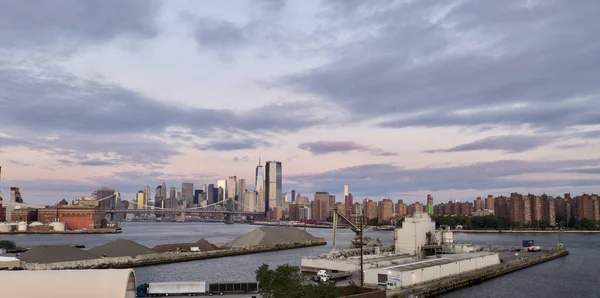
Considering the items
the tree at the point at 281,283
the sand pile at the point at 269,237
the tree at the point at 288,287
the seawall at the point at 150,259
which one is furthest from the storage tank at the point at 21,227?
the tree at the point at 281,283

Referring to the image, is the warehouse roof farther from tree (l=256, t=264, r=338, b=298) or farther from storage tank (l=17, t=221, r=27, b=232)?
storage tank (l=17, t=221, r=27, b=232)

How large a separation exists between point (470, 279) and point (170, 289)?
2474 cm

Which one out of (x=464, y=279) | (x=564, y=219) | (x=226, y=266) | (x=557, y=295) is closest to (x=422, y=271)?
(x=464, y=279)

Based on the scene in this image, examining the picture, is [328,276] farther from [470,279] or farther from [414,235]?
[414,235]

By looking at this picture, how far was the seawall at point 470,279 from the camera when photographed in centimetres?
3325

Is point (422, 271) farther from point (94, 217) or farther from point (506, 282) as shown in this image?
point (94, 217)

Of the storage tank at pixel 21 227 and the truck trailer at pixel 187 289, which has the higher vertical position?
the truck trailer at pixel 187 289

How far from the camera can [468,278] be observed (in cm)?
3947

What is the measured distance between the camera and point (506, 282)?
41625mm

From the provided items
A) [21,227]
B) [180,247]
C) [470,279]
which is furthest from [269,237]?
[21,227]

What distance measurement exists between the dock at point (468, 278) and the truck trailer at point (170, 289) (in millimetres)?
12262

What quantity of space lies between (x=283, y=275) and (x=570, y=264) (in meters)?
48.8

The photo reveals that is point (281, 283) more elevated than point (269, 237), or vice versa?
point (281, 283)

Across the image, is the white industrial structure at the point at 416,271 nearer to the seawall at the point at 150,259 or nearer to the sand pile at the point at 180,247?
the seawall at the point at 150,259
